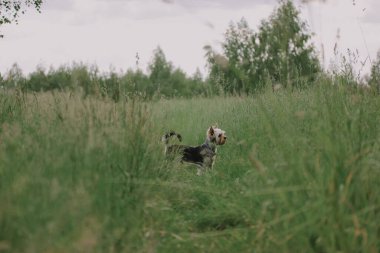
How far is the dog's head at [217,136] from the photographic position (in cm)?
737

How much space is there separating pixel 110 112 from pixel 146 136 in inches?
18.0

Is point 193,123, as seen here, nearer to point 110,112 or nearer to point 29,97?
point 29,97

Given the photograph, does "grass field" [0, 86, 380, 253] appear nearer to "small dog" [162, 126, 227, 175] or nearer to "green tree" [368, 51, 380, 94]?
"green tree" [368, 51, 380, 94]

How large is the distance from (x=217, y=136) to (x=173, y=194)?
3.22m

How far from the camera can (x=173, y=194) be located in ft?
14.1

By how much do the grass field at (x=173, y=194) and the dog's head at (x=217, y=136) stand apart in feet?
9.35

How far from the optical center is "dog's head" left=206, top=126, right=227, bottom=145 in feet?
24.2

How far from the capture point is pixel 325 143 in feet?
10.1

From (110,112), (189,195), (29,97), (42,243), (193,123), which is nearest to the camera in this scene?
(42,243)

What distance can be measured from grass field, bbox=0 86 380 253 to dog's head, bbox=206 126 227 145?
9.35 ft

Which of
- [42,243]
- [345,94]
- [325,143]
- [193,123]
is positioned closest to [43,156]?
[42,243]

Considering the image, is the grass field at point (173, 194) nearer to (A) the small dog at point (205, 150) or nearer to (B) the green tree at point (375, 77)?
(B) the green tree at point (375, 77)

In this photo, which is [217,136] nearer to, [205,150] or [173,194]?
[205,150]

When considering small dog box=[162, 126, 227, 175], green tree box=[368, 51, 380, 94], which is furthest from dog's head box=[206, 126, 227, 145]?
green tree box=[368, 51, 380, 94]
